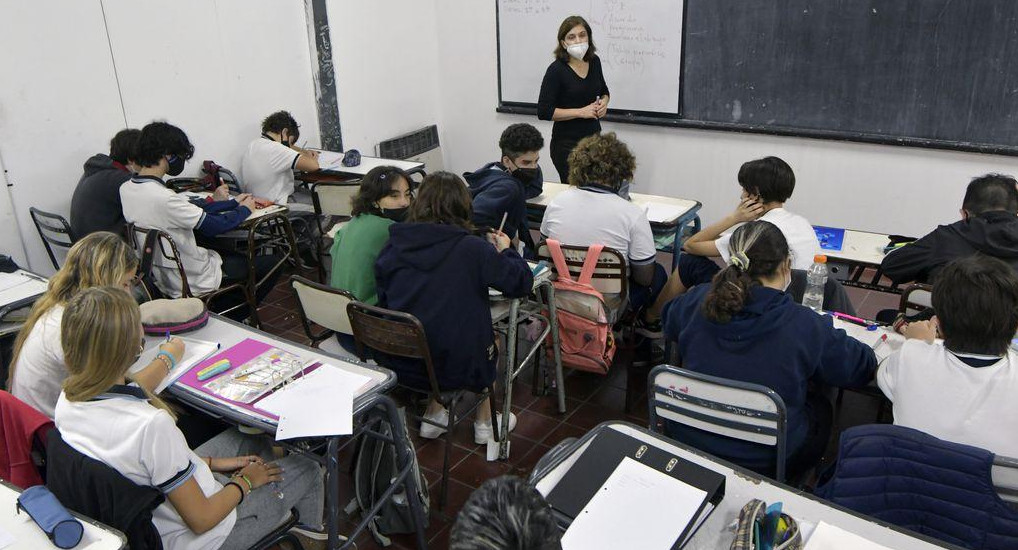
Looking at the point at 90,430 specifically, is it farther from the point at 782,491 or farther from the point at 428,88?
the point at 428,88

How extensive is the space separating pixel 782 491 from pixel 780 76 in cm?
395

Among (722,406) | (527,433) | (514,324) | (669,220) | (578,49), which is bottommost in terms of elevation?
(527,433)

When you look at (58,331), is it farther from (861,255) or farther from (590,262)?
(861,255)

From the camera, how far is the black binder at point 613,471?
5.10 ft

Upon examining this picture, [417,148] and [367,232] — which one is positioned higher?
[367,232]

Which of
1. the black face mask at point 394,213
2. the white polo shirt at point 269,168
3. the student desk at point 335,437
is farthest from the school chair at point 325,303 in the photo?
the white polo shirt at point 269,168

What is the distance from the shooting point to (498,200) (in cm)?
343

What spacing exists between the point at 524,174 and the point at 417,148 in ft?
9.71

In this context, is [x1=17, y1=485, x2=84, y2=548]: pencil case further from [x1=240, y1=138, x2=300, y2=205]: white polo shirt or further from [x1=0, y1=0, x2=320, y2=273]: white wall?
[x1=240, y1=138, x2=300, y2=205]: white polo shirt

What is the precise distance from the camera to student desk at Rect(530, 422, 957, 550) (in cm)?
155

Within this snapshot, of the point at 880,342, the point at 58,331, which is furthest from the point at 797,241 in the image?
the point at 58,331

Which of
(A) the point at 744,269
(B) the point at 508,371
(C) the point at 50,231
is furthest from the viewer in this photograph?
(C) the point at 50,231

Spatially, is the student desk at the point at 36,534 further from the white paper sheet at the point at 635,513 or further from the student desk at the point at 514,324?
the student desk at the point at 514,324

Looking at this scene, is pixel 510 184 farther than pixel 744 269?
Yes
